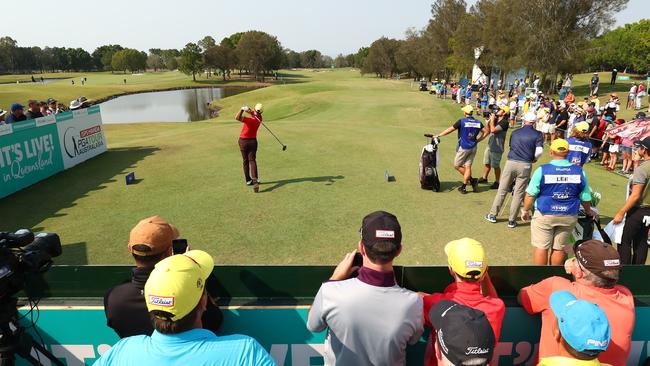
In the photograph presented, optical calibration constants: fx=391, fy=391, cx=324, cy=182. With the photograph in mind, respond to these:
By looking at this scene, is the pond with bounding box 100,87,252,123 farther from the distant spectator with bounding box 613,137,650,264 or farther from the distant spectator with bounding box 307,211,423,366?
the distant spectator with bounding box 307,211,423,366

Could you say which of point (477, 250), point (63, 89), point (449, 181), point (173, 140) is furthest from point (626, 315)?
point (63, 89)

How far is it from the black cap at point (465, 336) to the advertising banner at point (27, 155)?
1177cm

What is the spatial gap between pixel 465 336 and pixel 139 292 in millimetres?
2287

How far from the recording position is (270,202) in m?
9.45

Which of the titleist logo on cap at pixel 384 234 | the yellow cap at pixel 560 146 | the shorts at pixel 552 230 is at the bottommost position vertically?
the shorts at pixel 552 230

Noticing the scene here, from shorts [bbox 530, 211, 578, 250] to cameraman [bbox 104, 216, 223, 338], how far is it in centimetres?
483

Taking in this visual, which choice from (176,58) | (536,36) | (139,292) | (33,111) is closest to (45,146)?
(33,111)

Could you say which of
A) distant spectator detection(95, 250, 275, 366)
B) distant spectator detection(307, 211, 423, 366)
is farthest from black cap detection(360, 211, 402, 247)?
distant spectator detection(95, 250, 275, 366)

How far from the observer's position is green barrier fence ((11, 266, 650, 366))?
3455 mm

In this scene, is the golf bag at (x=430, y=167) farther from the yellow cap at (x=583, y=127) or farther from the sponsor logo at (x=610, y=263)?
the sponsor logo at (x=610, y=263)

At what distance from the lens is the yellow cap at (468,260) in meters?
2.83

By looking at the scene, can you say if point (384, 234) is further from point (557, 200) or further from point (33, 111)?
point (33, 111)

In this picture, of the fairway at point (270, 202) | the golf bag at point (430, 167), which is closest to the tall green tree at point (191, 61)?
the fairway at point (270, 202)

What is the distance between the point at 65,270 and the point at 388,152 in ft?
39.9
